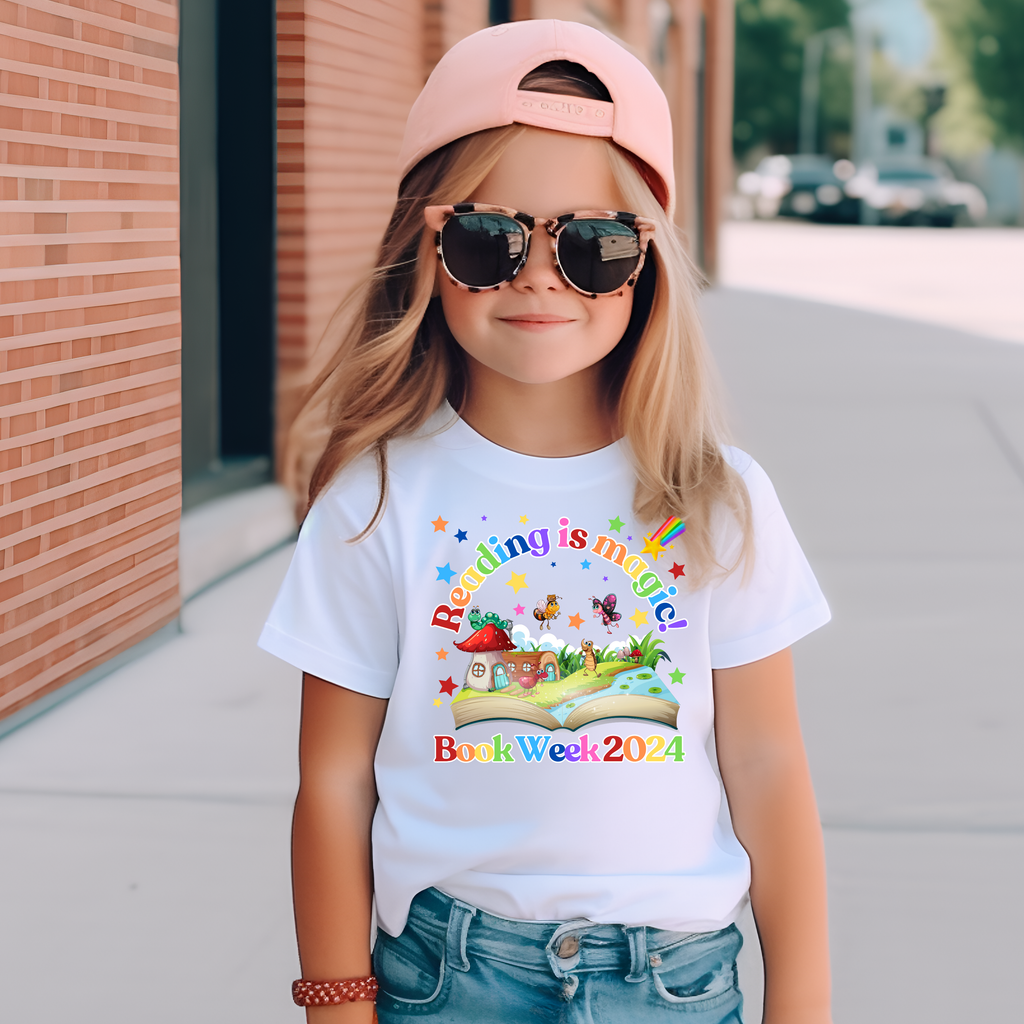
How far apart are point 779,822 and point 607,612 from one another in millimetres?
321

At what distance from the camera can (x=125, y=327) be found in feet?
15.1

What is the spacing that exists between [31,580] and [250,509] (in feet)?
6.96

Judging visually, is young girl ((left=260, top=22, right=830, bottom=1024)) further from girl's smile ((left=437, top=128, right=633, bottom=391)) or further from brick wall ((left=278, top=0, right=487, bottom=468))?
brick wall ((left=278, top=0, right=487, bottom=468))

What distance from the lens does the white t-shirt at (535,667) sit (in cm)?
167

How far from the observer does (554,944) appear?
1.64 m

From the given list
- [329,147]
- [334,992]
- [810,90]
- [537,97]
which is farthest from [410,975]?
[810,90]

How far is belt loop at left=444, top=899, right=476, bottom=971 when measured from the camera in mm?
1663

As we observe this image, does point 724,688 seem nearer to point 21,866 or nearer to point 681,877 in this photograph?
point 681,877

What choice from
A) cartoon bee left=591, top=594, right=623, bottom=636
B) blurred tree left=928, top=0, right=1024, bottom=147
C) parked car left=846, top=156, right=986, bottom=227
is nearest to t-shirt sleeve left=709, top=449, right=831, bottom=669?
Result: cartoon bee left=591, top=594, right=623, bottom=636

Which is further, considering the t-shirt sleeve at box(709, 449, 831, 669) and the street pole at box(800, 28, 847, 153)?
the street pole at box(800, 28, 847, 153)

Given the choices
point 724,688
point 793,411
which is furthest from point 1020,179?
point 724,688

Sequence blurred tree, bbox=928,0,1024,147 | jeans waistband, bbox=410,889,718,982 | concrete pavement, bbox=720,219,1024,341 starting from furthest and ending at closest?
blurred tree, bbox=928,0,1024,147, concrete pavement, bbox=720,219,1024,341, jeans waistband, bbox=410,889,718,982

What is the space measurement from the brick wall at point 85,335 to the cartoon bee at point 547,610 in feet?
8.46

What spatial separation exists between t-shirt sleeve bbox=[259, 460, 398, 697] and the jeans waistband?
10.8 inches
